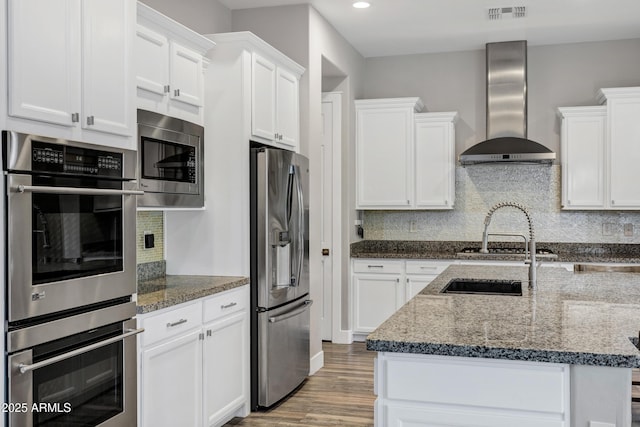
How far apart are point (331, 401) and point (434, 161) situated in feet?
9.06

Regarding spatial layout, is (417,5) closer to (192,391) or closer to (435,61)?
(435,61)

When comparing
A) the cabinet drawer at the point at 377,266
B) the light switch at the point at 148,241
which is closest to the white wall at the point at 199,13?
the light switch at the point at 148,241

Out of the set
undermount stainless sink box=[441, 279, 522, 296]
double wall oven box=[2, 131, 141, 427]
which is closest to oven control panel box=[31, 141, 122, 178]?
double wall oven box=[2, 131, 141, 427]

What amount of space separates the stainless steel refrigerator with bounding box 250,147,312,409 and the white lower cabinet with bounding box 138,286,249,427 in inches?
4.0

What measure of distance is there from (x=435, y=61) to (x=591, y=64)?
150 cm

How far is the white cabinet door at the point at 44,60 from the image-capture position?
6.83ft

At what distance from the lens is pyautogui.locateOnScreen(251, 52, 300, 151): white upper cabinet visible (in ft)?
13.2

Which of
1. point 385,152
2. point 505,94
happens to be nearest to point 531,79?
point 505,94

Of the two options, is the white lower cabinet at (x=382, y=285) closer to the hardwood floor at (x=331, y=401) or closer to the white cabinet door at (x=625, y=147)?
the hardwood floor at (x=331, y=401)

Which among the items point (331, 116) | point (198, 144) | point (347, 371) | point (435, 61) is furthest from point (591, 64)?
point (198, 144)

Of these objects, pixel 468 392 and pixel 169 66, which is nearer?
pixel 468 392

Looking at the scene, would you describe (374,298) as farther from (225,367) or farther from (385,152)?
(225,367)

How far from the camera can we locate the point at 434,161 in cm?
607

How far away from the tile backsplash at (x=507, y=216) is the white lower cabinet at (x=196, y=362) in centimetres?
301
